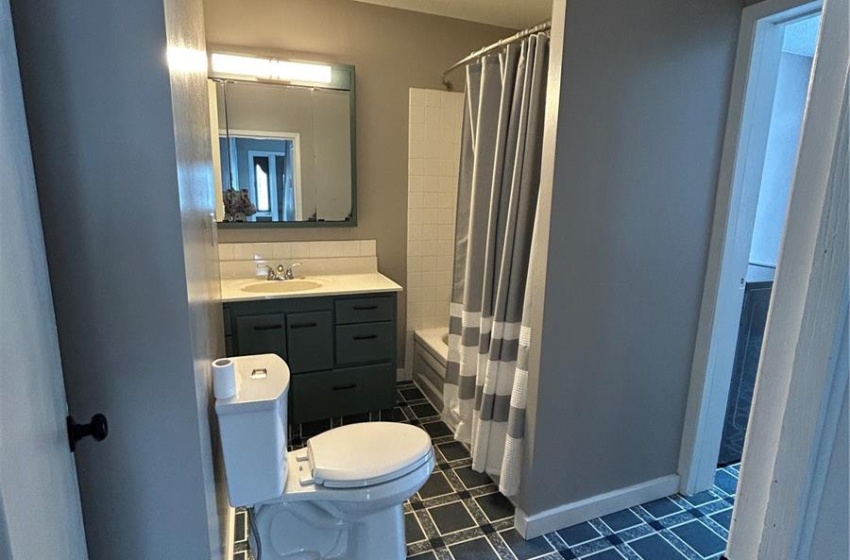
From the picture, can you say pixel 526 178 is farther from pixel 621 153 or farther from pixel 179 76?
pixel 179 76

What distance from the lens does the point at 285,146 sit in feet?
8.59

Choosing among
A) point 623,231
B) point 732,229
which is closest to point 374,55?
point 623,231

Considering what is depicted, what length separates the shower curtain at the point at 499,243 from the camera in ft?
5.71

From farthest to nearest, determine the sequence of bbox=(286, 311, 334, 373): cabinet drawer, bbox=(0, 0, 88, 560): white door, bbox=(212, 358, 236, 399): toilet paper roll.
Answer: bbox=(286, 311, 334, 373): cabinet drawer, bbox=(212, 358, 236, 399): toilet paper roll, bbox=(0, 0, 88, 560): white door

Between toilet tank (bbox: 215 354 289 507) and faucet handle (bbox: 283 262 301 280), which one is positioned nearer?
toilet tank (bbox: 215 354 289 507)

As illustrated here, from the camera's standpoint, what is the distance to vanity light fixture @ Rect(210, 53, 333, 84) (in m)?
2.43

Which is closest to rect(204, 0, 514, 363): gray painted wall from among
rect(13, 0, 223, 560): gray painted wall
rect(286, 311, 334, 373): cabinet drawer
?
rect(286, 311, 334, 373): cabinet drawer

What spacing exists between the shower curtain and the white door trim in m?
1.31

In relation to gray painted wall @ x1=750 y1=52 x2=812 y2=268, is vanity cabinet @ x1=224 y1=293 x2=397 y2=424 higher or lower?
lower

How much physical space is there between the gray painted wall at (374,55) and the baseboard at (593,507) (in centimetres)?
160

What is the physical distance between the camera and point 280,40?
2533 millimetres

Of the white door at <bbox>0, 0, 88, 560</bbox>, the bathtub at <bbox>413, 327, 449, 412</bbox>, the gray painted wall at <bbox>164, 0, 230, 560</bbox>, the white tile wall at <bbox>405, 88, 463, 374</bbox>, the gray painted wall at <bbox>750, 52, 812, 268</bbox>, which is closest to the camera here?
the white door at <bbox>0, 0, 88, 560</bbox>

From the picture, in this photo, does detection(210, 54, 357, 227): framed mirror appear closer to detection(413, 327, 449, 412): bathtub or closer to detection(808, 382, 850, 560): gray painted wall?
detection(413, 327, 449, 412): bathtub

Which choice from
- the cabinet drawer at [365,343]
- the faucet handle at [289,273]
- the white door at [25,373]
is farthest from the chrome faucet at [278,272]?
the white door at [25,373]
